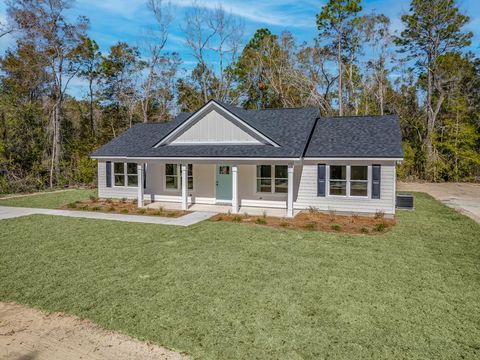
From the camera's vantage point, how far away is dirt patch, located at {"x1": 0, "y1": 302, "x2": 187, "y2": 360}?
14.5 ft

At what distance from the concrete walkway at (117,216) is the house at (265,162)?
1660mm

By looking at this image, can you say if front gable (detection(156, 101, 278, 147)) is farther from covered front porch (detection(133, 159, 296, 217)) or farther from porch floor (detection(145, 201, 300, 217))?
porch floor (detection(145, 201, 300, 217))

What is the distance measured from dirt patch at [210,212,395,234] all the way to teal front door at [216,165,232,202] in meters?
2.69

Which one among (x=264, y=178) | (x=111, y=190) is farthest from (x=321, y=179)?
(x=111, y=190)

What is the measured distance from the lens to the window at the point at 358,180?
1382cm

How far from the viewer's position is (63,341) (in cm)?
474

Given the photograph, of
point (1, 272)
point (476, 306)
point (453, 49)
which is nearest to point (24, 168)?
point (1, 272)

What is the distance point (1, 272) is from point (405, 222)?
12.8 metres

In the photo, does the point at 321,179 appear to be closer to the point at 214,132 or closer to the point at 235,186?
the point at 235,186

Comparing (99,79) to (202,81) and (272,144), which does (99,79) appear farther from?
(272,144)

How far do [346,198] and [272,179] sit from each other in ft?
11.8

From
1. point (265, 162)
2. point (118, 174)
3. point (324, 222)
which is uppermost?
point (265, 162)

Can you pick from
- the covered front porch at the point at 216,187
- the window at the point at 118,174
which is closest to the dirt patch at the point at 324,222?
the covered front porch at the point at 216,187

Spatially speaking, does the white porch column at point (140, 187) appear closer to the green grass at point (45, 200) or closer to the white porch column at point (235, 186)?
the green grass at point (45, 200)
